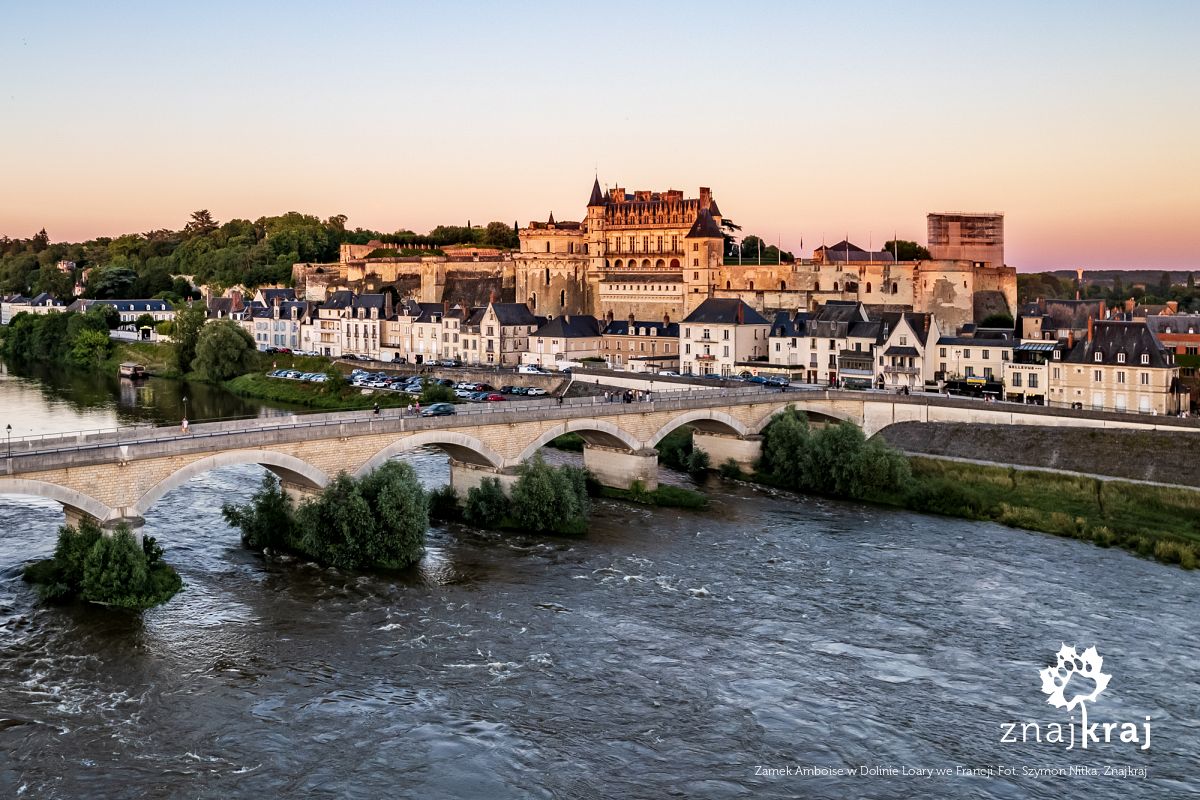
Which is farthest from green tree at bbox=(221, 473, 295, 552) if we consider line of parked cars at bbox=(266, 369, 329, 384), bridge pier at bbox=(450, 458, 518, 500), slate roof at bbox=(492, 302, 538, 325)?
slate roof at bbox=(492, 302, 538, 325)

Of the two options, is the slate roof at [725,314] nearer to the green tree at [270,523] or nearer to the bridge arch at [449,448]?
the bridge arch at [449,448]

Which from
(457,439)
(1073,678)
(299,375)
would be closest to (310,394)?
(299,375)

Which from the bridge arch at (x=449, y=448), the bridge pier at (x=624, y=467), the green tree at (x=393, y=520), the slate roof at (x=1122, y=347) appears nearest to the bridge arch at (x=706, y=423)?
the bridge pier at (x=624, y=467)

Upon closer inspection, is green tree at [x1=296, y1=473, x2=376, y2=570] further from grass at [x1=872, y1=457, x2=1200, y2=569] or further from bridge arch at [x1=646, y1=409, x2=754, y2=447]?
grass at [x1=872, y1=457, x2=1200, y2=569]

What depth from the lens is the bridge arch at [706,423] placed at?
1235 inches

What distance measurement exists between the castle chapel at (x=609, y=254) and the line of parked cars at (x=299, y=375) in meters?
13.8

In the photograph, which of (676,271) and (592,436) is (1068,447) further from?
(676,271)

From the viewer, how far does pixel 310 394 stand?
50.0 m

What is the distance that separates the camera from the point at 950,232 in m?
56.6

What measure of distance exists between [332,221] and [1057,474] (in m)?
89.0

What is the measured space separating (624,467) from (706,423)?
436 cm

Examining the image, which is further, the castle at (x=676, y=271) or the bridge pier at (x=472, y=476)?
the castle at (x=676, y=271)

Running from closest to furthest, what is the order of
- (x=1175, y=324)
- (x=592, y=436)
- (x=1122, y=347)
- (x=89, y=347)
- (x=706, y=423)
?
(x=592, y=436) → (x=1122, y=347) → (x=706, y=423) → (x=1175, y=324) → (x=89, y=347)

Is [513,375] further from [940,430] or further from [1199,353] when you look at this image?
[1199,353]
